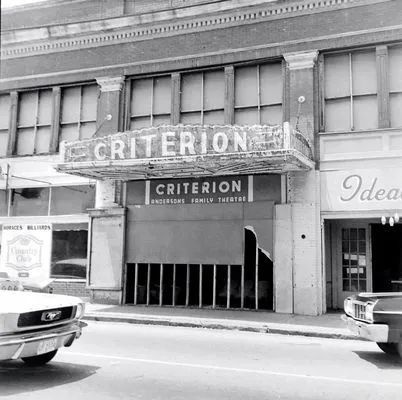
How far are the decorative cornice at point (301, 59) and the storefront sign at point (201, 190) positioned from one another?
3581 mm

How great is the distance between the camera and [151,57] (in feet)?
55.7

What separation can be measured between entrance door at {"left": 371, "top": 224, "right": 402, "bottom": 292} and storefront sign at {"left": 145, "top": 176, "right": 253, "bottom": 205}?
4.18m

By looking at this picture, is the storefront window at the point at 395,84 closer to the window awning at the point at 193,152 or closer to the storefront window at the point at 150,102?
the window awning at the point at 193,152

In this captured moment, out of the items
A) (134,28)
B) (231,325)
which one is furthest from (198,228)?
(134,28)

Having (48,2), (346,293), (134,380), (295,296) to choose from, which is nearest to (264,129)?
(295,296)

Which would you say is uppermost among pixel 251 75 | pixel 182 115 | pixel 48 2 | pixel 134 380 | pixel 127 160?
pixel 48 2

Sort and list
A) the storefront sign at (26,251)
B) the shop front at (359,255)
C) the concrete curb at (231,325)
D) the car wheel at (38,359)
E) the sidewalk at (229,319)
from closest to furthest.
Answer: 1. the car wheel at (38,359)
2. the concrete curb at (231,325)
3. the sidewalk at (229,319)
4. the shop front at (359,255)
5. the storefront sign at (26,251)

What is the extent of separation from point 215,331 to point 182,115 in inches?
298

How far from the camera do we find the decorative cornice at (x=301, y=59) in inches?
589

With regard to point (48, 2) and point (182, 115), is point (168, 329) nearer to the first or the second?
point (182, 115)

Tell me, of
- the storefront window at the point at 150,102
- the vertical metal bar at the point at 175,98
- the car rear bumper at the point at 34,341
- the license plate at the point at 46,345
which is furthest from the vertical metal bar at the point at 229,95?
the license plate at the point at 46,345

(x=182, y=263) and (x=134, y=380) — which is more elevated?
(x=182, y=263)

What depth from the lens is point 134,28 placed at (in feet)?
56.3

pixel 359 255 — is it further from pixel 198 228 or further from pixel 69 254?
pixel 69 254
